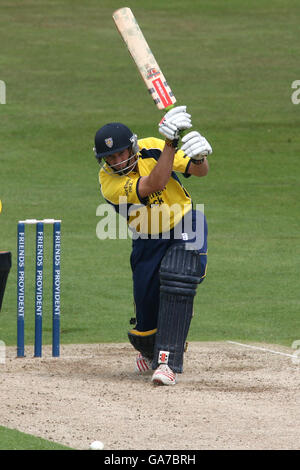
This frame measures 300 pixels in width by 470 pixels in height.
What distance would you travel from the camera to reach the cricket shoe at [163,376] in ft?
21.7

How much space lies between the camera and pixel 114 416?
582 centimetres

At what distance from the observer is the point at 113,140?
6.70 metres

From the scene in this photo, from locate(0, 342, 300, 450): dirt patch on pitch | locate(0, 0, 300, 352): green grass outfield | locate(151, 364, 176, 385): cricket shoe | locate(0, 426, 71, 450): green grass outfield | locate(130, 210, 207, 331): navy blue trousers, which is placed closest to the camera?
locate(0, 426, 71, 450): green grass outfield

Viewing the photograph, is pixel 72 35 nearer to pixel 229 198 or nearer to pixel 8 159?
pixel 8 159

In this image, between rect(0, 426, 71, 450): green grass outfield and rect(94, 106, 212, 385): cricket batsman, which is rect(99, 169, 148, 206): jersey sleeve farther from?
rect(0, 426, 71, 450): green grass outfield

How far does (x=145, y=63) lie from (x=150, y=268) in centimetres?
129

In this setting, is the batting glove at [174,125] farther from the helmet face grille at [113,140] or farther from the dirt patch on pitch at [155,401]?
the dirt patch on pitch at [155,401]

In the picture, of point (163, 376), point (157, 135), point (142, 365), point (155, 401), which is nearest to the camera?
point (155, 401)

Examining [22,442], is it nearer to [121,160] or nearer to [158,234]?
[158,234]

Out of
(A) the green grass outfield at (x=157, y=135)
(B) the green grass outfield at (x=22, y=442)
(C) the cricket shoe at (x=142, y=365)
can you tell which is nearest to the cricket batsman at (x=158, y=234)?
(C) the cricket shoe at (x=142, y=365)

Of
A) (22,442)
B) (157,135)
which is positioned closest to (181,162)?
(22,442)

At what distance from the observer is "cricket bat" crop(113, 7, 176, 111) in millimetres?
6656

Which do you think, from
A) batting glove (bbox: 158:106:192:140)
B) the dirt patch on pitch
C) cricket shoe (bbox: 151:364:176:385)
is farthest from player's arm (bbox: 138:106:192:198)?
the dirt patch on pitch

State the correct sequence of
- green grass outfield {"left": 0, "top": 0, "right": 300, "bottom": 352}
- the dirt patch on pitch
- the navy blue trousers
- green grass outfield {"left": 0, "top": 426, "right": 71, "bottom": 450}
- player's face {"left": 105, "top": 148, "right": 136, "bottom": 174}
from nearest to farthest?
green grass outfield {"left": 0, "top": 426, "right": 71, "bottom": 450}
the dirt patch on pitch
player's face {"left": 105, "top": 148, "right": 136, "bottom": 174}
the navy blue trousers
green grass outfield {"left": 0, "top": 0, "right": 300, "bottom": 352}
